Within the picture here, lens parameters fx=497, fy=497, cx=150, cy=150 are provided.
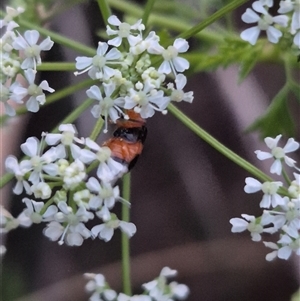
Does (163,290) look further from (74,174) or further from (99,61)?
(99,61)

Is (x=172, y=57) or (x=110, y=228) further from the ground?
(x=172, y=57)

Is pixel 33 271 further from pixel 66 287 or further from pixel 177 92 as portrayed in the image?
pixel 177 92

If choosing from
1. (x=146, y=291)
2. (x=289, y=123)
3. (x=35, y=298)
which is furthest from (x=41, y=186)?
(x=35, y=298)

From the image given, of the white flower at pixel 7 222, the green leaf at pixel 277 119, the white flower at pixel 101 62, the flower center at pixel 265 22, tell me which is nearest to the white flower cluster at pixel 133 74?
the white flower at pixel 101 62

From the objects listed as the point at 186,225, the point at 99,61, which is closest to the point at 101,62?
the point at 99,61

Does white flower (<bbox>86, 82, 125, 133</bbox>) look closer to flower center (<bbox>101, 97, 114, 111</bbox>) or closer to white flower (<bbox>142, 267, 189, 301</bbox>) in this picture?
flower center (<bbox>101, 97, 114, 111</bbox>)

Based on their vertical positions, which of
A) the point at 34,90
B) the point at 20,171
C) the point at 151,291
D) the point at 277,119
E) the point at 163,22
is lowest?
the point at 151,291

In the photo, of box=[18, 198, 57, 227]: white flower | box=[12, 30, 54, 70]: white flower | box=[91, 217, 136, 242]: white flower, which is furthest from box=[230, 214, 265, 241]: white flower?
box=[12, 30, 54, 70]: white flower
